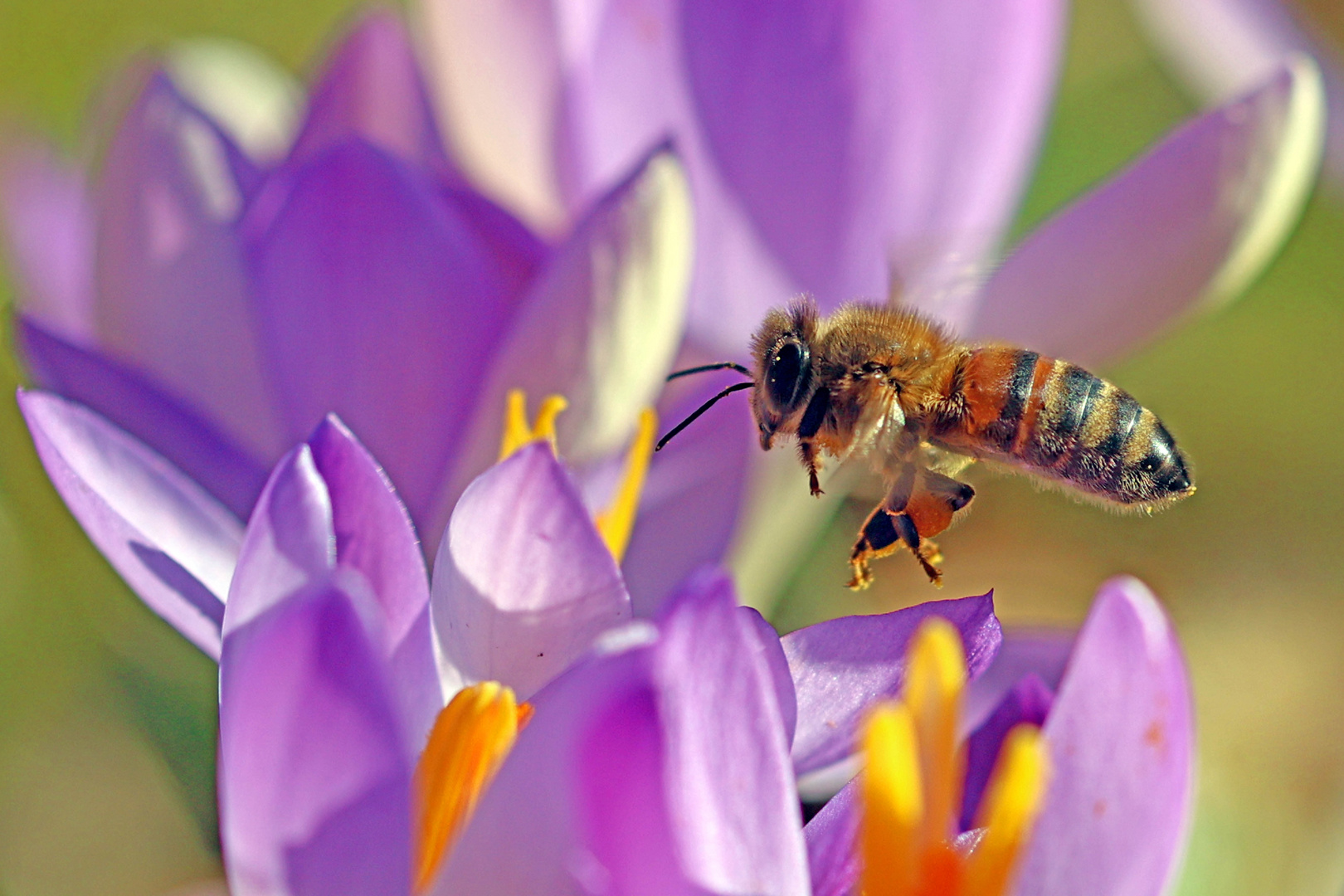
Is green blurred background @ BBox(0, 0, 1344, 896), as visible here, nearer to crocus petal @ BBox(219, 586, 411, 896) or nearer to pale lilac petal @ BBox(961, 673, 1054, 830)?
pale lilac petal @ BBox(961, 673, 1054, 830)

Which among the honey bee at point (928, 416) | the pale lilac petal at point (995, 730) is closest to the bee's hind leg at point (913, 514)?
the honey bee at point (928, 416)

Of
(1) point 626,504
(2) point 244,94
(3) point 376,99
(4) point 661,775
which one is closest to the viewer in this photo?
(4) point 661,775

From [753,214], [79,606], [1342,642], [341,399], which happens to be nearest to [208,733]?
[79,606]

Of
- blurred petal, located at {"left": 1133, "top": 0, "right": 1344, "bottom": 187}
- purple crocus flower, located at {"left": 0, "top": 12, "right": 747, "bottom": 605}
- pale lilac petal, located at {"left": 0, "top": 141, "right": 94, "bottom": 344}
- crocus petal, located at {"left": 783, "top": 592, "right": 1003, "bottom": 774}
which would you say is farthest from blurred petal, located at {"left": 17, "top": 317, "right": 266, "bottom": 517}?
blurred petal, located at {"left": 1133, "top": 0, "right": 1344, "bottom": 187}

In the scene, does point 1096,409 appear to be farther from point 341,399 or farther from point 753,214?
point 341,399

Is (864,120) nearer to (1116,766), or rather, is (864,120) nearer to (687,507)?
(687,507)

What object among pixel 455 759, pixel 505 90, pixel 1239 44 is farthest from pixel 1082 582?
pixel 455 759
